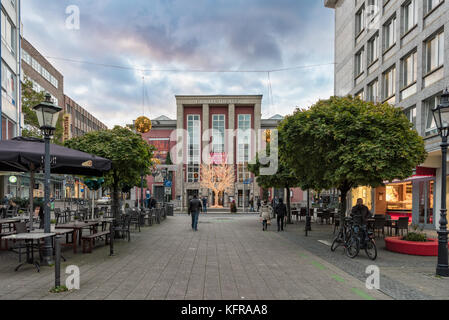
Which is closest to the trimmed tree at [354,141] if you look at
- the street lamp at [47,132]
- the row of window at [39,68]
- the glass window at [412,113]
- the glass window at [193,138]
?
the street lamp at [47,132]

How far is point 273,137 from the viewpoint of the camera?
13625 millimetres

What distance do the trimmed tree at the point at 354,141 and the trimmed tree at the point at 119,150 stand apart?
5315mm

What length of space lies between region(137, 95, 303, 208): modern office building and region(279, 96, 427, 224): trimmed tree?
1529 inches

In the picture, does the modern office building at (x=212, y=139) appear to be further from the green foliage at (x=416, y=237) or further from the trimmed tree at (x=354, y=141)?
the green foliage at (x=416, y=237)

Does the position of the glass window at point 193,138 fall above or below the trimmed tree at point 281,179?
above

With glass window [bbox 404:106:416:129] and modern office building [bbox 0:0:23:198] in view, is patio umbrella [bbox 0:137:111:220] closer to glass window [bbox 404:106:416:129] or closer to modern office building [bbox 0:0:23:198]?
modern office building [bbox 0:0:23:198]

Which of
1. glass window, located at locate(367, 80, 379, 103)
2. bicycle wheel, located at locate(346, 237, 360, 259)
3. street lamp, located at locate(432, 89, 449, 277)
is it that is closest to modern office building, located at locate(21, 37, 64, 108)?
glass window, located at locate(367, 80, 379, 103)

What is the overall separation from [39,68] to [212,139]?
85.3ft

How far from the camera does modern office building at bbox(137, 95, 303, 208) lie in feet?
172

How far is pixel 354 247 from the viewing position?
10039 millimetres

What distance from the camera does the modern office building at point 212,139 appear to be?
172 feet

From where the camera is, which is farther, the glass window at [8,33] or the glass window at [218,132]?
the glass window at [218,132]

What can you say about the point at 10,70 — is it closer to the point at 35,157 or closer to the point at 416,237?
the point at 35,157
